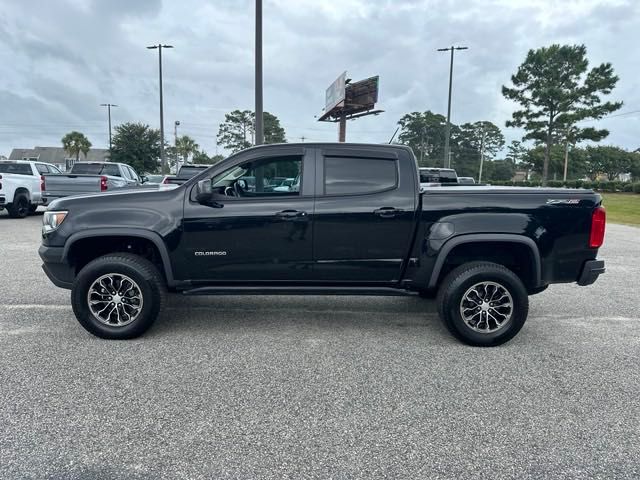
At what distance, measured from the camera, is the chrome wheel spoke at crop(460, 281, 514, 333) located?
4.36 metres

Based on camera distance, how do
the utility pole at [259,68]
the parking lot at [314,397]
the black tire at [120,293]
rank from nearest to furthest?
1. the parking lot at [314,397]
2. the black tire at [120,293]
3. the utility pole at [259,68]

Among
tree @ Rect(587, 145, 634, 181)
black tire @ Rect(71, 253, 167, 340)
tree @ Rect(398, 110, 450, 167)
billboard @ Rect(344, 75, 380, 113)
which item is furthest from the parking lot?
tree @ Rect(587, 145, 634, 181)

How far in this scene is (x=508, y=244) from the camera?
4.43 meters

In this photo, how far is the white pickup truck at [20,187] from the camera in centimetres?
1398

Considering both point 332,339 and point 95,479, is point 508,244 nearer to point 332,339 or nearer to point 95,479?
point 332,339

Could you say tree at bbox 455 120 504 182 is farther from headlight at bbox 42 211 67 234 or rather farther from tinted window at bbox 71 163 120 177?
headlight at bbox 42 211 67 234

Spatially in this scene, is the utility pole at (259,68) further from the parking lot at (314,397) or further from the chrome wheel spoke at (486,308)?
the chrome wheel spoke at (486,308)

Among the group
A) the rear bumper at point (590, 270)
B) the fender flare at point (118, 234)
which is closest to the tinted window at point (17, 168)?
the fender flare at point (118, 234)

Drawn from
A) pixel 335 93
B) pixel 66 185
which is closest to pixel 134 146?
pixel 335 93

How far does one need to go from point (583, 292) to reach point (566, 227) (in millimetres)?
2771

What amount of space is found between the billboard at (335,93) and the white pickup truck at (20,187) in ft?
56.7

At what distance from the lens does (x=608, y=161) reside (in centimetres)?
7894

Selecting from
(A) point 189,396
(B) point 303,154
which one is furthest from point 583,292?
(A) point 189,396

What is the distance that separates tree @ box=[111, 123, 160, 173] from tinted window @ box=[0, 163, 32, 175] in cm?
2874
